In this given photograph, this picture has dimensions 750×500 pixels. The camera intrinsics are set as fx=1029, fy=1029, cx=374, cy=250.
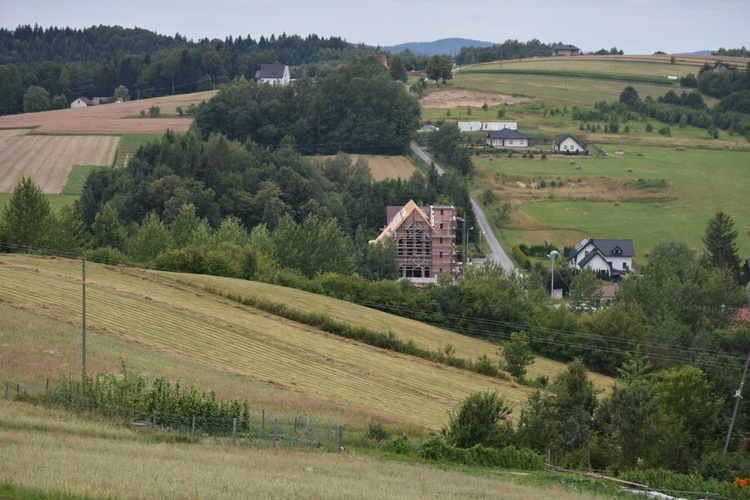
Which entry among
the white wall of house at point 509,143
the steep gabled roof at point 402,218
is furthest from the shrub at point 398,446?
the white wall of house at point 509,143

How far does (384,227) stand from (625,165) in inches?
1391

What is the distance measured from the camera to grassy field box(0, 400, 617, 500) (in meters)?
21.3

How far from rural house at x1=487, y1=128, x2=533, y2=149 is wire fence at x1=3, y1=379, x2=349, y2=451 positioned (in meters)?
111

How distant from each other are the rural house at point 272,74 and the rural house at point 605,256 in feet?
309

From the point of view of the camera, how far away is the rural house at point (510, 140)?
140250 millimetres

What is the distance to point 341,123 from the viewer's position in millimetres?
139000

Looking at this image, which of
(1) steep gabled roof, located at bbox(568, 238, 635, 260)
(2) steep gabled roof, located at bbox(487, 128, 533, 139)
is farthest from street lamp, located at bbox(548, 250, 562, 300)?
(2) steep gabled roof, located at bbox(487, 128, 533, 139)

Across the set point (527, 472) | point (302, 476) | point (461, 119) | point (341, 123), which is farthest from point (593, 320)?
point (461, 119)

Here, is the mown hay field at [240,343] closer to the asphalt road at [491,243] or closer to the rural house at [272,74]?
the asphalt road at [491,243]

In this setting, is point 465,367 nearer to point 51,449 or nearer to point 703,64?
point 51,449

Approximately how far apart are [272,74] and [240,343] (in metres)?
139

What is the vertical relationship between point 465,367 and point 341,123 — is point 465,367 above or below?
below

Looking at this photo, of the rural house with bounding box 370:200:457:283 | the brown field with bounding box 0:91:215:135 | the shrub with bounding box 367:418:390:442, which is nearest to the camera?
the shrub with bounding box 367:418:390:442

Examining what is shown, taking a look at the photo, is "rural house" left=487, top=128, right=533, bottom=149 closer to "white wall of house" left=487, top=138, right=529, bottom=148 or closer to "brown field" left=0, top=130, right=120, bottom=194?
"white wall of house" left=487, top=138, right=529, bottom=148
